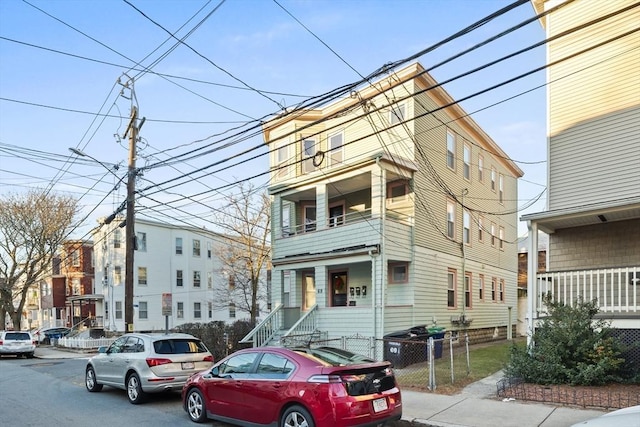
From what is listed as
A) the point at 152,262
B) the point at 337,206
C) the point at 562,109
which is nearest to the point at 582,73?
the point at 562,109

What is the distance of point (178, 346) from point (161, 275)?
99.3 feet

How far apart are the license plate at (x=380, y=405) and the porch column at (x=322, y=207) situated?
445 inches

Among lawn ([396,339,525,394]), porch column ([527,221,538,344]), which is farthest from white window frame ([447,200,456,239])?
porch column ([527,221,538,344])

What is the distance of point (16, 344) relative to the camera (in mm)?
24062

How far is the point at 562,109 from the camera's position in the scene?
13297mm

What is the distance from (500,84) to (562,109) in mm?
6345

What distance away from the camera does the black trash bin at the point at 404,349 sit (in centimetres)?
1386

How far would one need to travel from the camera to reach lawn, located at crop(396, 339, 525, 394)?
1083 centimetres

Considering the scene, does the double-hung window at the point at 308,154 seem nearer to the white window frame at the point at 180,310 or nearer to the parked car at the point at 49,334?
the white window frame at the point at 180,310

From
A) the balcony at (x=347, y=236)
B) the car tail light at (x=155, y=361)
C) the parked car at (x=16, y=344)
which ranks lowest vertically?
the parked car at (x=16, y=344)

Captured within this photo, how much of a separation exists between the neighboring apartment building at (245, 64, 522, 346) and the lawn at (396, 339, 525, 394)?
6.38ft

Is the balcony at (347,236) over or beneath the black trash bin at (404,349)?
over

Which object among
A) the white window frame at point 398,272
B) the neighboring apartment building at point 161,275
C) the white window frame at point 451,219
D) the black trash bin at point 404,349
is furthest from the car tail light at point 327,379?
the neighboring apartment building at point 161,275

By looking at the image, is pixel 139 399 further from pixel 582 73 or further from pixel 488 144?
pixel 488 144
